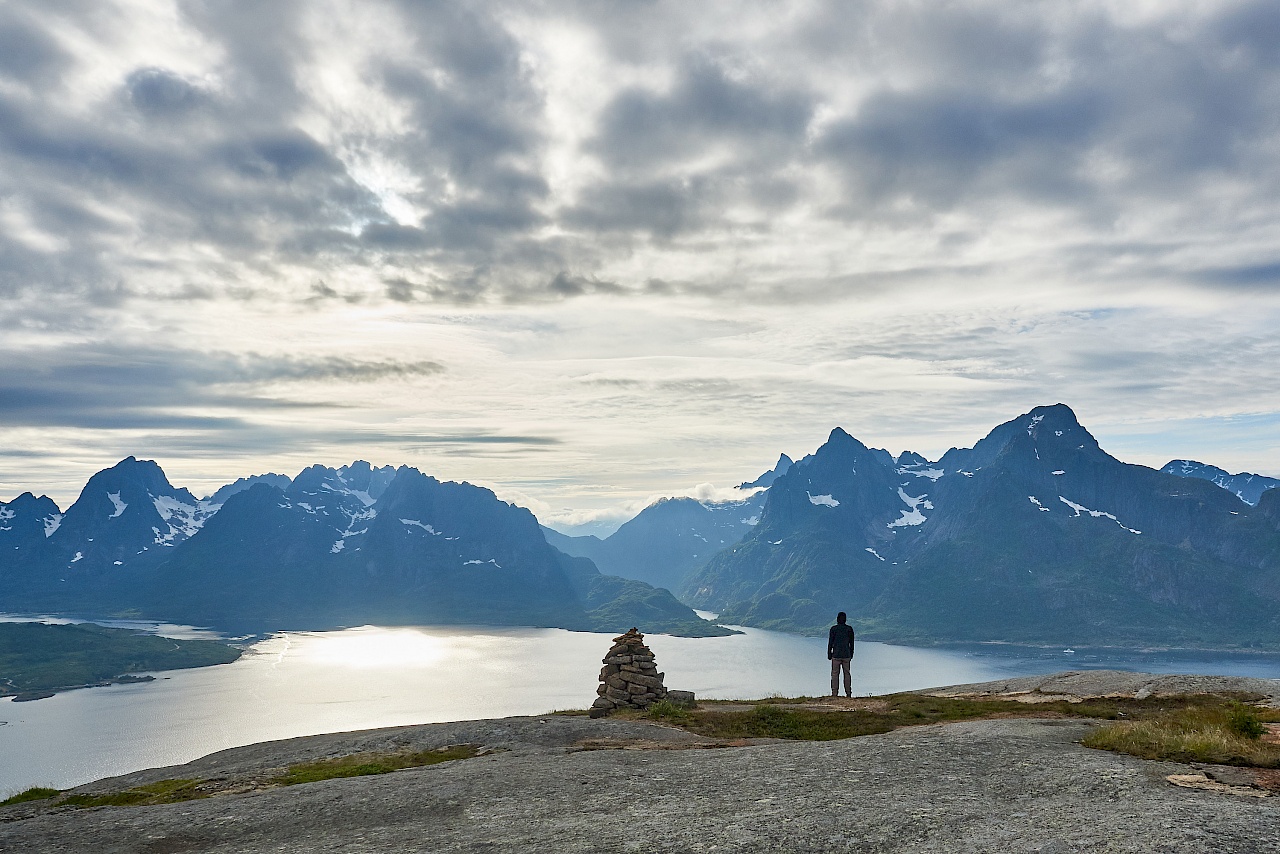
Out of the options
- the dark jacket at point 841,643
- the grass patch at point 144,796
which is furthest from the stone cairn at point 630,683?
the grass patch at point 144,796

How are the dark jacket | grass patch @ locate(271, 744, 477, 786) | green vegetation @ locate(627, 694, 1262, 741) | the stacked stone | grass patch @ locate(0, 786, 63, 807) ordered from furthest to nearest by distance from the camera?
the dark jacket, the stacked stone, green vegetation @ locate(627, 694, 1262, 741), grass patch @ locate(271, 744, 477, 786), grass patch @ locate(0, 786, 63, 807)

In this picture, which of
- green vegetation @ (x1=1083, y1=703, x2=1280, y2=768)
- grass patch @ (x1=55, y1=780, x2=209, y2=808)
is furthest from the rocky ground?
grass patch @ (x1=55, y1=780, x2=209, y2=808)

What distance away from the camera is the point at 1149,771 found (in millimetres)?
15859

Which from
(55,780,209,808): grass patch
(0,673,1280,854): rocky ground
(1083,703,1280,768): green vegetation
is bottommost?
(55,780,209,808): grass patch

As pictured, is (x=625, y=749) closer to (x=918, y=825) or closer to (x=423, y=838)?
(x=423, y=838)

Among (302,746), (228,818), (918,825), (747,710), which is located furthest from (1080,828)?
(302,746)

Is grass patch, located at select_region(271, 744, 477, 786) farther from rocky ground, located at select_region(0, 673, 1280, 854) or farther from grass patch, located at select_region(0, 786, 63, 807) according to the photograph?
grass patch, located at select_region(0, 786, 63, 807)

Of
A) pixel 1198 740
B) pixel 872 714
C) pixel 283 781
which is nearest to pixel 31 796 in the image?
pixel 283 781

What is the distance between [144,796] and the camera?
21797 mm

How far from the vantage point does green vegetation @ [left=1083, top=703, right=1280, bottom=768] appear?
1625 cm

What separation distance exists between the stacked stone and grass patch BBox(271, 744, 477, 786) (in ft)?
29.6

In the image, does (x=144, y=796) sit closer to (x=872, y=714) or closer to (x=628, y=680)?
(x=628, y=680)

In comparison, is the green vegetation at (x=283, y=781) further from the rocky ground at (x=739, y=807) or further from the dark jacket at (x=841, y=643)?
the dark jacket at (x=841, y=643)

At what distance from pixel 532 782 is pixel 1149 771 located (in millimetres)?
13591
